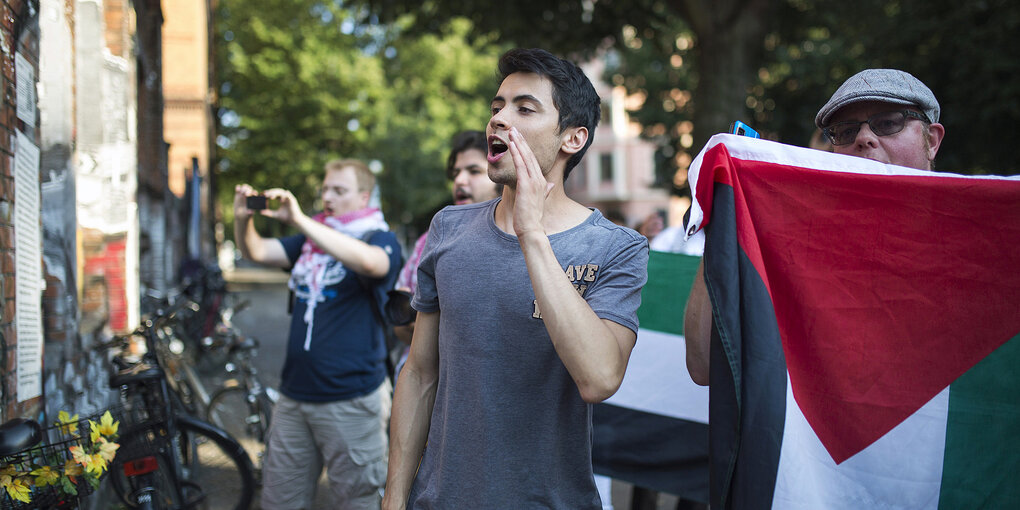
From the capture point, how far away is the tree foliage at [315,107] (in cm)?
2691

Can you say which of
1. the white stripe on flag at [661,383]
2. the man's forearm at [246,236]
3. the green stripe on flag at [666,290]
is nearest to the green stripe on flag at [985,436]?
the white stripe on flag at [661,383]

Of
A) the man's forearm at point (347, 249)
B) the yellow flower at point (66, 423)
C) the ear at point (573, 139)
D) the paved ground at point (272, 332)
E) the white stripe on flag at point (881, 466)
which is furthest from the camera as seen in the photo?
the paved ground at point (272, 332)

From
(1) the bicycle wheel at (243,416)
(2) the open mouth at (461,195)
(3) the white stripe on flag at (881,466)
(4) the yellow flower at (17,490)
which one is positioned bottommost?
(1) the bicycle wheel at (243,416)

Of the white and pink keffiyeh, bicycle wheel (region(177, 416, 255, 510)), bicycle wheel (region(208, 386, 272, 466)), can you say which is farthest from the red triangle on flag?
bicycle wheel (region(208, 386, 272, 466))

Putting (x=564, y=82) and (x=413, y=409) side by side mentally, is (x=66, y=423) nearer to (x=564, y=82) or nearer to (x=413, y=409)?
(x=413, y=409)

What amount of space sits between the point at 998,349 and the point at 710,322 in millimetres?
728

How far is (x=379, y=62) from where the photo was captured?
28.7 metres

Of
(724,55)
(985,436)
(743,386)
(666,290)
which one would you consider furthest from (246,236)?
(724,55)

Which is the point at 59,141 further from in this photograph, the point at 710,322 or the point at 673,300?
the point at 710,322

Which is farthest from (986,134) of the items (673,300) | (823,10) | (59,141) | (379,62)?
(379,62)

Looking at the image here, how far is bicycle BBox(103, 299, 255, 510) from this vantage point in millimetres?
3914

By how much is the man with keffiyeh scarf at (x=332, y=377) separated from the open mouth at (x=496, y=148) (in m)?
1.85

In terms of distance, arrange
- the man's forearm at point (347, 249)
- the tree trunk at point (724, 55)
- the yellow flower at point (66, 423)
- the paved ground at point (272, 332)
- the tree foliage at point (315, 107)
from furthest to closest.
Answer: the tree foliage at point (315, 107) < the tree trunk at point (724, 55) < the paved ground at point (272, 332) < the man's forearm at point (347, 249) < the yellow flower at point (66, 423)

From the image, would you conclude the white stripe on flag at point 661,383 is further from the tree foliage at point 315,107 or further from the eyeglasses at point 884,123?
the tree foliage at point 315,107
